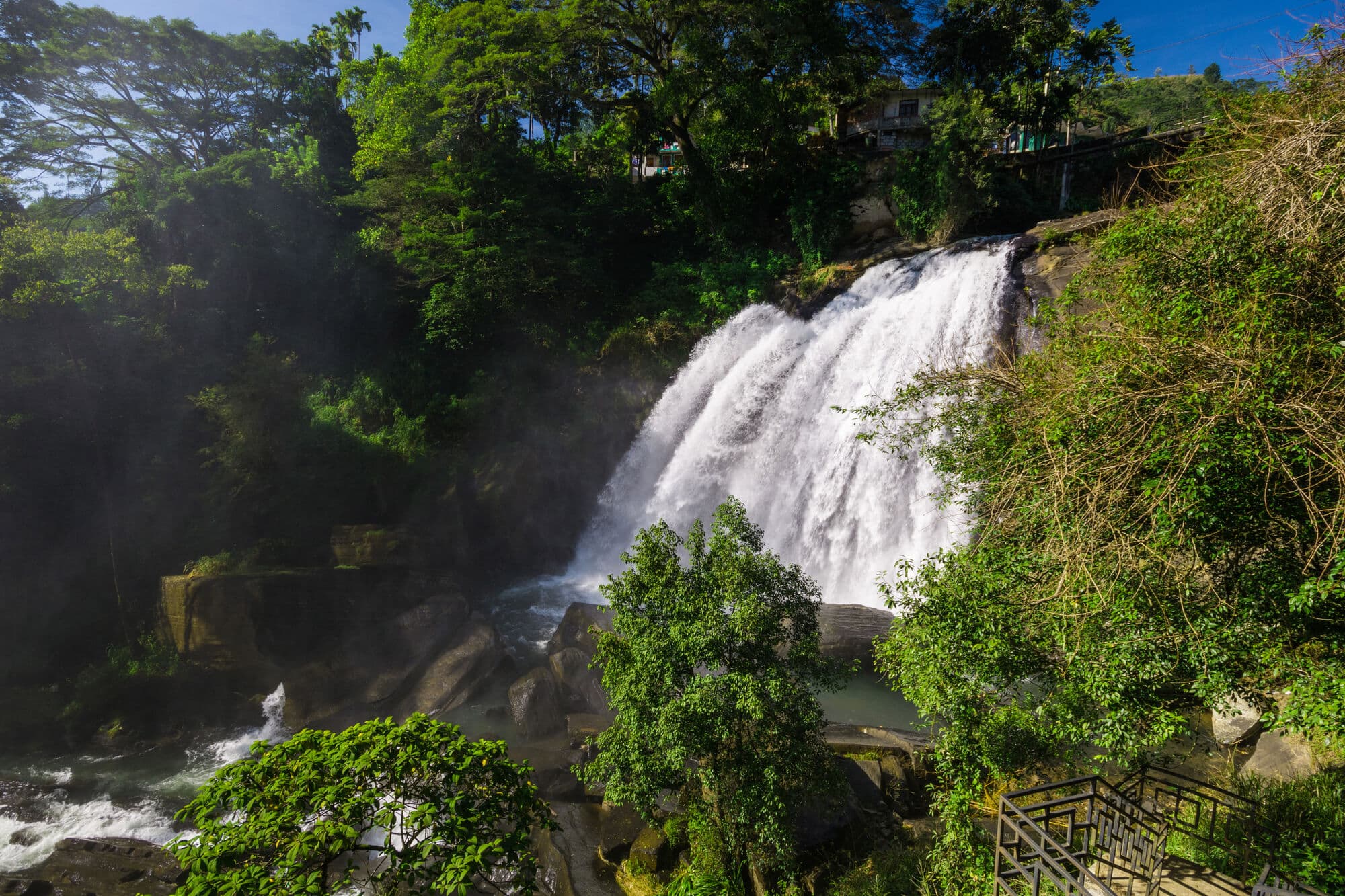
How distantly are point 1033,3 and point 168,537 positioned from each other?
3055 cm

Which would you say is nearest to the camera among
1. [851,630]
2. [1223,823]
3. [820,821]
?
[1223,823]

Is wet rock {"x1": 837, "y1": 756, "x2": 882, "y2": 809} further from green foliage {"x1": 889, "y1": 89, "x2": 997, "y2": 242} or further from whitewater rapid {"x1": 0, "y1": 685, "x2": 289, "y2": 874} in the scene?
green foliage {"x1": 889, "y1": 89, "x2": 997, "y2": 242}

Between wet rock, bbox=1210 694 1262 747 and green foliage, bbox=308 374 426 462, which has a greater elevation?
green foliage, bbox=308 374 426 462

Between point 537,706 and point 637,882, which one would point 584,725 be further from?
point 637,882

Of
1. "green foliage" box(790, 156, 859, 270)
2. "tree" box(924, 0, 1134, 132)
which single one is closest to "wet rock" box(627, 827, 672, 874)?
"green foliage" box(790, 156, 859, 270)

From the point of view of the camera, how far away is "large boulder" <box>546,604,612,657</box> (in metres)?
16.1

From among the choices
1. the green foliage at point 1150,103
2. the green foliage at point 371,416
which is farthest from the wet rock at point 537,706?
the green foliage at point 1150,103

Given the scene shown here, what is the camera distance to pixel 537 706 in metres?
14.6

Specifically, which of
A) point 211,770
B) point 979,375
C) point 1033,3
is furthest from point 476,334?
point 1033,3

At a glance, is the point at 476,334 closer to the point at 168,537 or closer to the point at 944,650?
the point at 168,537

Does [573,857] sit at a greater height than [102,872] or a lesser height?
greater

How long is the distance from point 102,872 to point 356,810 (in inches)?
368

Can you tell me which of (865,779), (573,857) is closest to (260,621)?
(573,857)

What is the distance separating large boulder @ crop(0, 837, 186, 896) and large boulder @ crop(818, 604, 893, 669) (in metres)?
11.8
